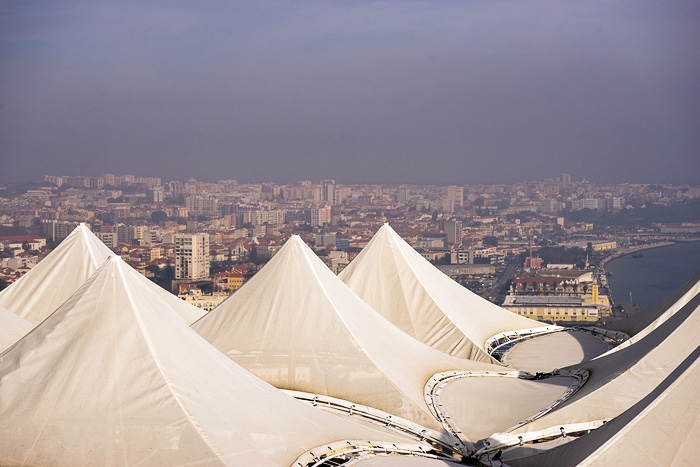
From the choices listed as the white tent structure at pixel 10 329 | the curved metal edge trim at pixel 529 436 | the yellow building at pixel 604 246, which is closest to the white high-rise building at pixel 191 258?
the yellow building at pixel 604 246

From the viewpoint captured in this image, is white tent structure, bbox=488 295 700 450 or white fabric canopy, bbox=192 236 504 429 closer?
white tent structure, bbox=488 295 700 450

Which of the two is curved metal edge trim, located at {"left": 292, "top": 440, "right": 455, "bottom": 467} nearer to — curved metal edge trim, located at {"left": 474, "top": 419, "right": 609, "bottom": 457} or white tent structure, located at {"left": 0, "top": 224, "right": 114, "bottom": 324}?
curved metal edge trim, located at {"left": 474, "top": 419, "right": 609, "bottom": 457}

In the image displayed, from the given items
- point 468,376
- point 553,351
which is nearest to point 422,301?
point 553,351

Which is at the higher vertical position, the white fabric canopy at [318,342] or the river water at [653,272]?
the white fabric canopy at [318,342]

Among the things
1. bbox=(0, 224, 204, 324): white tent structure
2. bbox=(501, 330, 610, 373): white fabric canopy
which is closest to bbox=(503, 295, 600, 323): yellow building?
bbox=(501, 330, 610, 373): white fabric canopy

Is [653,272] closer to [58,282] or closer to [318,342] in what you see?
[58,282]

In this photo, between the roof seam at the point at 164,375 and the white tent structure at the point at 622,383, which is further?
the white tent structure at the point at 622,383

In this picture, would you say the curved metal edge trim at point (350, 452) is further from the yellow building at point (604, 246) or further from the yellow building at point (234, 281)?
the yellow building at point (604, 246)
